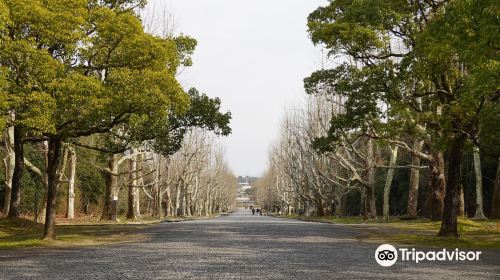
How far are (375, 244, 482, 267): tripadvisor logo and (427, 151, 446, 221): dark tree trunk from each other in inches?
555

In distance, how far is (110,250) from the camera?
14.3 m

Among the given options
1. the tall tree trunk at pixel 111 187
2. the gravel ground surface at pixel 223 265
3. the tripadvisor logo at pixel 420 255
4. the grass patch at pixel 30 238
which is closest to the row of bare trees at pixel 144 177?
the tall tree trunk at pixel 111 187

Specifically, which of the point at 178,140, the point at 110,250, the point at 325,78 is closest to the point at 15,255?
the point at 110,250

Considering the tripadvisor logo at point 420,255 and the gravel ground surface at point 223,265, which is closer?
the gravel ground surface at point 223,265

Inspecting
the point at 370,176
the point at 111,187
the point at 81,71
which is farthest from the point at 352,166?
the point at 81,71

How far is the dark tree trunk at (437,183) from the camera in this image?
91.1 ft

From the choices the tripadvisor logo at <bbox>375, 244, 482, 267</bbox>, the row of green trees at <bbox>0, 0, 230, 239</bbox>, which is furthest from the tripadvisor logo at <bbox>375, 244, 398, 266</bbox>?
the row of green trees at <bbox>0, 0, 230, 239</bbox>

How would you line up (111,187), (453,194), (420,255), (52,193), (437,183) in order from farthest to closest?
(111,187), (437,183), (453,194), (52,193), (420,255)

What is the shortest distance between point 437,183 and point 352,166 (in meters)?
9.06

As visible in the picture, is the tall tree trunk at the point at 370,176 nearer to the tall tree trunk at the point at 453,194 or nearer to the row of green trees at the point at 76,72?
the tall tree trunk at the point at 453,194

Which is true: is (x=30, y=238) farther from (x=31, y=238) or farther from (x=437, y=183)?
(x=437, y=183)

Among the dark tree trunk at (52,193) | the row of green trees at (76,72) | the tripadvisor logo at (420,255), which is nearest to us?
the tripadvisor logo at (420,255)

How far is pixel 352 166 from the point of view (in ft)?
120

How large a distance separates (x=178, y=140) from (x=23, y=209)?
2154cm
